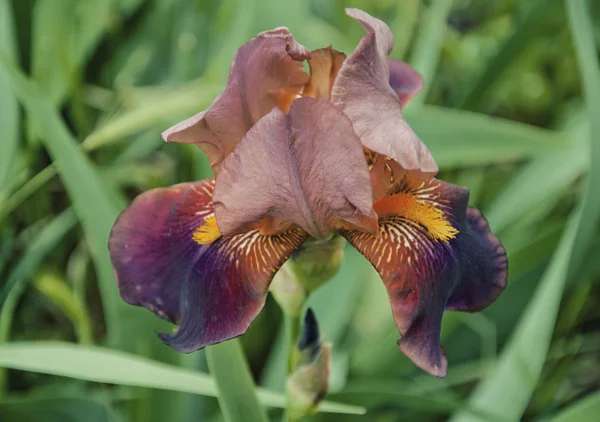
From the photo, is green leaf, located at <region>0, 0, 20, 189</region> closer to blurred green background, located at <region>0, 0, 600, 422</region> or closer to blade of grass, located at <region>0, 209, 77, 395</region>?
blurred green background, located at <region>0, 0, 600, 422</region>

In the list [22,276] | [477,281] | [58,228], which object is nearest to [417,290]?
[477,281]

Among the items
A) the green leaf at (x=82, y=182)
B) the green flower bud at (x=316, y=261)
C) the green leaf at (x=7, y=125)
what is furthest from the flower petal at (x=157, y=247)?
the green leaf at (x=7, y=125)

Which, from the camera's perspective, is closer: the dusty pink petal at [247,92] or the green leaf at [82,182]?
the dusty pink petal at [247,92]

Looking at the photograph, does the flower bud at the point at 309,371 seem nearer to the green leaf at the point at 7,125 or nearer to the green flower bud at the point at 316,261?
the green flower bud at the point at 316,261

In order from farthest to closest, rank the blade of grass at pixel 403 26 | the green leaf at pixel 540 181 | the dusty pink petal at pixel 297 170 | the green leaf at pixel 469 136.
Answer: the blade of grass at pixel 403 26, the green leaf at pixel 540 181, the green leaf at pixel 469 136, the dusty pink petal at pixel 297 170

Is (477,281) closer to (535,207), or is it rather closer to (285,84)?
(285,84)

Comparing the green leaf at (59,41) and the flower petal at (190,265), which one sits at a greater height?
the flower petal at (190,265)

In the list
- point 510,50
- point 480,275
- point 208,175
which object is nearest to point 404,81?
point 480,275

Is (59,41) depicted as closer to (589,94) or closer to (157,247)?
(157,247)

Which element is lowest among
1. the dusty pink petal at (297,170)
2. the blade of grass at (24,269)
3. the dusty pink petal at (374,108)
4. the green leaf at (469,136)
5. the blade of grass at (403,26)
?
the blade of grass at (24,269)
